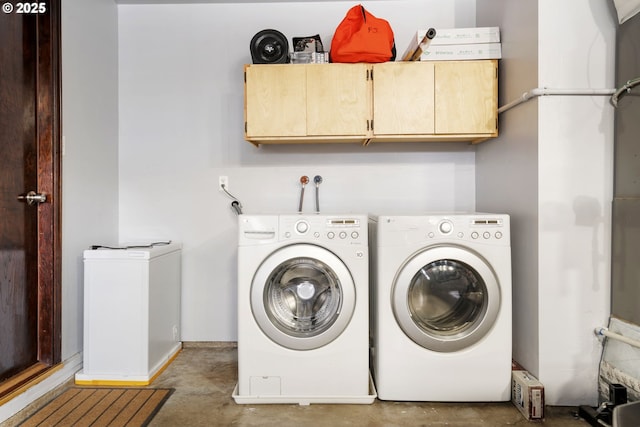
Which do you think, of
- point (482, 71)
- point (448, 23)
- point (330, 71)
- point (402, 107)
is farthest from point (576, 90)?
point (330, 71)

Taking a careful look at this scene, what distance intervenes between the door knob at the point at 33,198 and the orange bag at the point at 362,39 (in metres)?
1.87

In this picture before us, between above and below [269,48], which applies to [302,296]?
below

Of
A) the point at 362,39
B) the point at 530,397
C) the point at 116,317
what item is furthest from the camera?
the point at 362,39

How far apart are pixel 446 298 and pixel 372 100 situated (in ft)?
4.12

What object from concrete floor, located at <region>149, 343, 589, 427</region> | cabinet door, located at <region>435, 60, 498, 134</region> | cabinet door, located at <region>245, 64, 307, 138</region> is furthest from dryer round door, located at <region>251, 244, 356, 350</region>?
cabinet door, located at <region>435, 60, 498, 134</region>

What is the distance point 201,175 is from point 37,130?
99 cm

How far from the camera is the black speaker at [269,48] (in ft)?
7.68

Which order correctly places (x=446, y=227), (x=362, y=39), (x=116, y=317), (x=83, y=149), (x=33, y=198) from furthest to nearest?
(x=83, y=149) < (x=362, y=39) < (x=116, y=317) < (x=33, y=198) < (x=446, y=227)

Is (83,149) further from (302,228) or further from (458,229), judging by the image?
(458,229)

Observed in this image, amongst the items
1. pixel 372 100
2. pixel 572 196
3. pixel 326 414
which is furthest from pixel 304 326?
pixel 572 196

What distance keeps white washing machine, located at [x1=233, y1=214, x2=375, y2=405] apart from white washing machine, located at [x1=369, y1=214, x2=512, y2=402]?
12 cm

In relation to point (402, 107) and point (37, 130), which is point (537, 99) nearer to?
point (402, 107)

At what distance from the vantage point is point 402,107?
2.31m

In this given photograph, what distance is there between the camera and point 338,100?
231 cm
